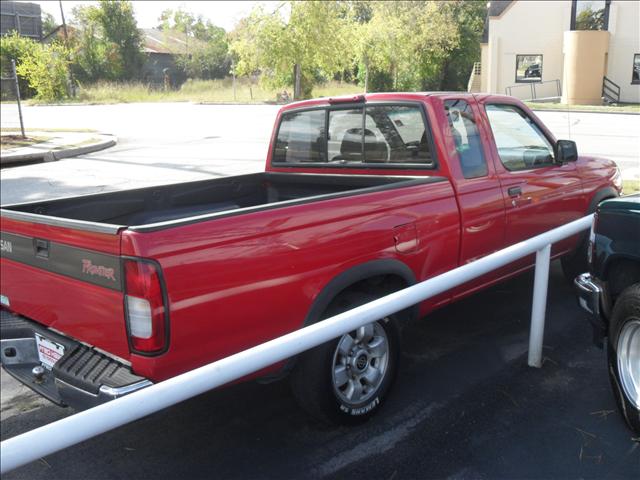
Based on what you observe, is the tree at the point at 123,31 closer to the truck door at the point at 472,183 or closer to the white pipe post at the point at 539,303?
the truck door at the point at 472,183

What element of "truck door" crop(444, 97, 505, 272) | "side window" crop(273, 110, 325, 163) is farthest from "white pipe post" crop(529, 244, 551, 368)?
"side window" crop(273, 110, 325, 163)

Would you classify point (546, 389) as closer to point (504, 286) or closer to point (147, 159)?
point (504, 286)

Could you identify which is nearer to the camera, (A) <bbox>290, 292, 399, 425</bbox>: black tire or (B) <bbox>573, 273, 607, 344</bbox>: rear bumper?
(A) <bbox>290, 292, 399, 425</bbox>: black tire

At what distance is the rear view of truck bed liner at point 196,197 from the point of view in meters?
3.88

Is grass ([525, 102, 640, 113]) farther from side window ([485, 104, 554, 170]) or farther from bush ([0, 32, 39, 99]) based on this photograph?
bush ([0, 32, 39, 99])

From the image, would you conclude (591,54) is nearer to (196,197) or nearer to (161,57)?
(196,197)

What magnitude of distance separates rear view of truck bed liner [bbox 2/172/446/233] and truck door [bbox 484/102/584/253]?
886mm

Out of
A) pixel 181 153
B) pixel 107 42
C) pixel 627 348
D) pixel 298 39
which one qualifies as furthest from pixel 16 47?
pixel 627 348

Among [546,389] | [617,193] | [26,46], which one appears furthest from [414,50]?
[546,389]

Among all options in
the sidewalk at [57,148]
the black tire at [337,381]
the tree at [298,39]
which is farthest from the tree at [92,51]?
the black tire at [337,381]

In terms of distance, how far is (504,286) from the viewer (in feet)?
18.8

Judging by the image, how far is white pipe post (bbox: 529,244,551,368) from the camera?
12.6ft

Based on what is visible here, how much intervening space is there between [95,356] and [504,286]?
13.0 ft

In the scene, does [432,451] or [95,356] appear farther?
[432,451]
